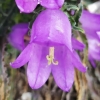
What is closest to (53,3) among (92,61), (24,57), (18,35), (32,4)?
(32,4)

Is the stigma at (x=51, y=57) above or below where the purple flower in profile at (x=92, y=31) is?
above

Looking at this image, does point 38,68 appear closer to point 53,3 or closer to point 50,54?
point 50,54

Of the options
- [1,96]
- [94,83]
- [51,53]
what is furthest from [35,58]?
[94,83]

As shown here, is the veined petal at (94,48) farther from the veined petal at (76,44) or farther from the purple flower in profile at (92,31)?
the veined petal at (76,44)

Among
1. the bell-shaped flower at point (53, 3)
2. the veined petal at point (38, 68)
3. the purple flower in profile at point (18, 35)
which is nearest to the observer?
the bell-shaped flower at point (53, 3)

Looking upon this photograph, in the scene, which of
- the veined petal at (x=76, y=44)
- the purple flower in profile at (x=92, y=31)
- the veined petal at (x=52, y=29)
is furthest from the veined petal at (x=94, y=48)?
the veined petal at (x=52, y=29)

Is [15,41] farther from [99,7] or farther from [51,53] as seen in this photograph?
[99,7]

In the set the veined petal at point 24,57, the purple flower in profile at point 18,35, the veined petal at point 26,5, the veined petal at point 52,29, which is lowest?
the purple flower in profile at point 18,35

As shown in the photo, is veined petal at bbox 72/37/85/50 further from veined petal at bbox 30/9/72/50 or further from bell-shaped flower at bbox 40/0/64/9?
bell-shaped flower at bbox 40/0/64/9

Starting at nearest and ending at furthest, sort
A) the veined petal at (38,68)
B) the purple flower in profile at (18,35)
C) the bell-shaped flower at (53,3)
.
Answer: the bell-shaped flower at (53,3) < the veined petal at (38,68) < the purple flower in profile at (18,35)
